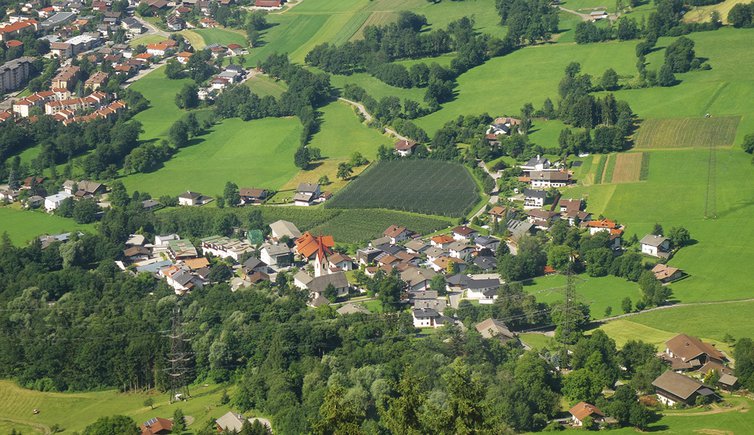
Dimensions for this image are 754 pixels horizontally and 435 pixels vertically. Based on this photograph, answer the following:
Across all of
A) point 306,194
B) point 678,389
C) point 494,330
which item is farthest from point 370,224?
point 678,389

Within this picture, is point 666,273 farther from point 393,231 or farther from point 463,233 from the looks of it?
point 393,231

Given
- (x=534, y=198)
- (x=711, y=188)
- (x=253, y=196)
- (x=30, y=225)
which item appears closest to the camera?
(x=711, y=188)

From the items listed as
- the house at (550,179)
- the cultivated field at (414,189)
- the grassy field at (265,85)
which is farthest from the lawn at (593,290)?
the grassy field at (265,85)

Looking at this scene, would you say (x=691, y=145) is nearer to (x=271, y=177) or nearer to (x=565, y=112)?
(x=565, y=112)

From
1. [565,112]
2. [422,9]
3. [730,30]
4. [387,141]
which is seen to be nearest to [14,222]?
[387,141]

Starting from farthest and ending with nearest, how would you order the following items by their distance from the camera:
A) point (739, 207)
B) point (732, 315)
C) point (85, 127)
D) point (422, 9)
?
point (422, 9) < point (85, 127) < point (739, 207) < point (732, 315)
